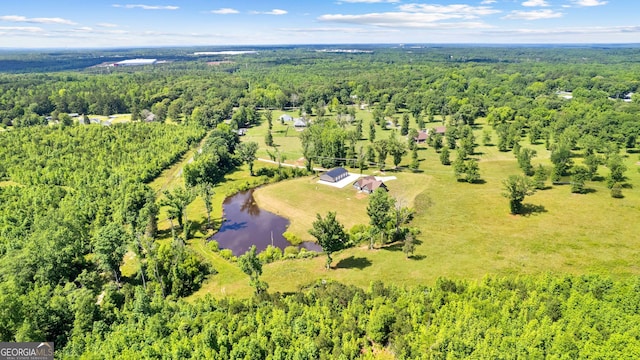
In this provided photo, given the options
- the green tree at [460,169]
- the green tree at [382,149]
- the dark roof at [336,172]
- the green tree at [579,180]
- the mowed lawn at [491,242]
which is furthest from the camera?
the green tree at [382,149]

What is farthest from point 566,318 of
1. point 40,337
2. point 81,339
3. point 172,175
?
point 172,175

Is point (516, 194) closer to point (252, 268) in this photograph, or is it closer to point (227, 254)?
point (252, 268)

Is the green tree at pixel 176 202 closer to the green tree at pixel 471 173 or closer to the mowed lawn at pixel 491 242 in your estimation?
the mowed lawn at pixel 491 242

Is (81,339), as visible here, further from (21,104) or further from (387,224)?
(21,104)

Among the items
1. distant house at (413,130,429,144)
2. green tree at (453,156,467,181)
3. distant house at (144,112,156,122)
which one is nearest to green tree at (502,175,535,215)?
green tree at (453,156,467,181)

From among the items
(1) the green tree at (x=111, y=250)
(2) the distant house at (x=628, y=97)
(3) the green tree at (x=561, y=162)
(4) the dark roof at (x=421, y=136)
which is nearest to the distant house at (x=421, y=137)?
(4) the dark roof at (x=421, y=136)

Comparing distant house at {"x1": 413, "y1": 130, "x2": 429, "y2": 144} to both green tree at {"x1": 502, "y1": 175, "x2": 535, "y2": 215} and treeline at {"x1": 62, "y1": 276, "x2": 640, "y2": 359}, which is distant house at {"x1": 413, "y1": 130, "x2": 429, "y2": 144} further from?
treeline at {"x1": 62, "y1": 276, "x2": 640, "y2": 359}
